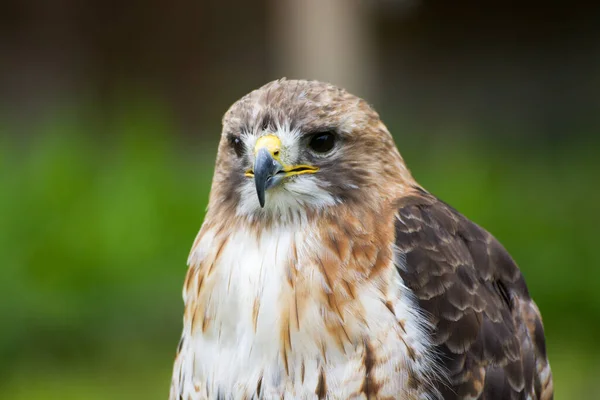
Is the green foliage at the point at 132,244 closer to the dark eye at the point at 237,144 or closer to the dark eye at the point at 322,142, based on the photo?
the dark eye at the point at 237,144

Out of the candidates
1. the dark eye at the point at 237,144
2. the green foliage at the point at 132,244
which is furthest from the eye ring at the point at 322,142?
the green foliage at the point at 132,244

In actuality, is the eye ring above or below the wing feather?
above

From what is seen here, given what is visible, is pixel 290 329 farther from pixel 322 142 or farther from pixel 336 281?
pixel 322 142

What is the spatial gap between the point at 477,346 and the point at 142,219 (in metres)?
3.35

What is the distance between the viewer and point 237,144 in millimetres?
2611

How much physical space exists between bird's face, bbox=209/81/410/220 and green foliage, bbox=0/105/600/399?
94.5 inches

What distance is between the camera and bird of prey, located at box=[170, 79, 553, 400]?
2.37m

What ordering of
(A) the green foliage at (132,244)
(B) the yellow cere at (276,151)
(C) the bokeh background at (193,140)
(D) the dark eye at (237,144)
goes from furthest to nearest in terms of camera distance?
(C) the bokeh background at (193,140) → (A) the green foliage at (132,244) → (D) the dark eye at (237,144) → (B) the yellow cere at (276,151)

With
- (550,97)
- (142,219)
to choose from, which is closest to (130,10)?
(142,219)

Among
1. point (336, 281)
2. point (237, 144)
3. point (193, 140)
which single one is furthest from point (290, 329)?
point (193, 140)

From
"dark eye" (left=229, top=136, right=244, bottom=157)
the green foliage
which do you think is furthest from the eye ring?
the green foliage

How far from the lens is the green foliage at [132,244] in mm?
5000

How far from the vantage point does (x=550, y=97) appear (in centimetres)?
784

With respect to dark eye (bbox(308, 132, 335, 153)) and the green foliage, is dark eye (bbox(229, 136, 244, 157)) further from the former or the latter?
the green foliage
